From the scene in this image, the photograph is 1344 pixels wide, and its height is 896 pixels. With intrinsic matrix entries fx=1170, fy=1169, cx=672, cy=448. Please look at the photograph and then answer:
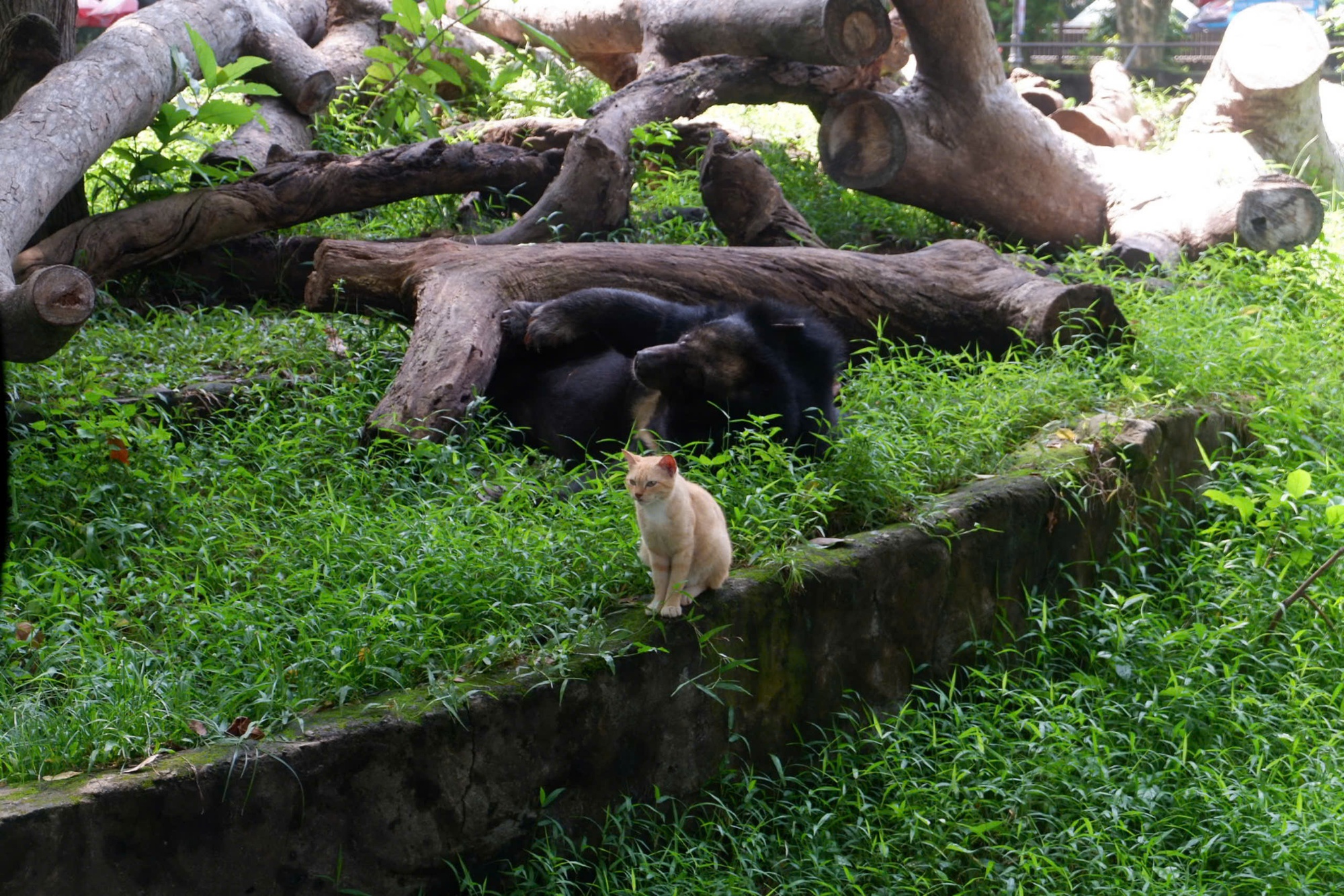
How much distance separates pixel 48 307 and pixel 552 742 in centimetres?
212

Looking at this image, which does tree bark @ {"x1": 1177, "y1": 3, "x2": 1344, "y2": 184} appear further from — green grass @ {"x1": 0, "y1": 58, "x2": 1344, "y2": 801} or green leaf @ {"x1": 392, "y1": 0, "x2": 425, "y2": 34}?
green leaf @ {"x1": 392, "y1": 0, "x2": 425, "y2": 34}

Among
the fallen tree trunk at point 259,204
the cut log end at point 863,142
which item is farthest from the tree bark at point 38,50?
the cut log end at point 863,142

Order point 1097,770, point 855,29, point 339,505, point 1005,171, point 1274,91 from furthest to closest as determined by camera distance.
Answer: point 1274,91
point 1005,171
point 855,29
point 339,505
point 1097,770

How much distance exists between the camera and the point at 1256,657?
417 cm

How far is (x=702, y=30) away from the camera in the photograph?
28.7 ft

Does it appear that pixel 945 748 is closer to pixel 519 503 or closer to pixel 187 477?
pixel 519 503

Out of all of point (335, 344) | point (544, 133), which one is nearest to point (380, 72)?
point (544, 133)

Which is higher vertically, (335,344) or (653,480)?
(653,480)

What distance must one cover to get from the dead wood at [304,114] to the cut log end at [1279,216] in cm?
649

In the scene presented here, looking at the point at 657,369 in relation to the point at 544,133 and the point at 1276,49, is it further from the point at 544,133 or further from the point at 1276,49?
the point at 1276,49

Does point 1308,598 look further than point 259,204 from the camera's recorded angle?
No

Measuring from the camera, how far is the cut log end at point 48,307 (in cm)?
365

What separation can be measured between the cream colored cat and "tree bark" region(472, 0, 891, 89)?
5.36m

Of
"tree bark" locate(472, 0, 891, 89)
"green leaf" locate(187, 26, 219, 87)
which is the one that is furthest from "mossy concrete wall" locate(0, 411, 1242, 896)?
"green leaf" locate(187, 26, 219, 87)
